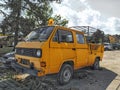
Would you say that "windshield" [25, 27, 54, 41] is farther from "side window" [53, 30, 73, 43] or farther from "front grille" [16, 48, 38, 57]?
"front grille" [16, 48, 38, 57]

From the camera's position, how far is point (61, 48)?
7.79 meters

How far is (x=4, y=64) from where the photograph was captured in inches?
440

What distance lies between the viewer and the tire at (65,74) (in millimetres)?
7977

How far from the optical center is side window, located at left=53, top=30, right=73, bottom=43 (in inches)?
303

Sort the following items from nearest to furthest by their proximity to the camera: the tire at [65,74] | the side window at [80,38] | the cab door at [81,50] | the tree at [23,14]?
1. the tire at [65,74]
2. the cab door at [81,50]
3. the side window at [80,38]
4. the tree at [23,14]

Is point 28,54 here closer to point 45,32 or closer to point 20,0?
point 45,32

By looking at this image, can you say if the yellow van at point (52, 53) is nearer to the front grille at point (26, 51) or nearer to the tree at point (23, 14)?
the front grille at point (26, 51)

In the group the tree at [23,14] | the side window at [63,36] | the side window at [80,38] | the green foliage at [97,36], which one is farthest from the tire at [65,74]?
the tree at [23,14]

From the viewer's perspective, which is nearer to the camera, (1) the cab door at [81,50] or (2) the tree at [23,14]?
(1) the cab door at [81,50]

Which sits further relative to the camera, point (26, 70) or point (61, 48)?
point (61, 48)

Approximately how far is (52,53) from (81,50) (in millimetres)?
2186

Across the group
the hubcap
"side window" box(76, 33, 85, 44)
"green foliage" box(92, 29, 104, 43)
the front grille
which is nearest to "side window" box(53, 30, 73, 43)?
"side window" box(76, 33, 85, 44)

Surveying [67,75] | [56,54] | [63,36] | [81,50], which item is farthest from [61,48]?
[81,50]

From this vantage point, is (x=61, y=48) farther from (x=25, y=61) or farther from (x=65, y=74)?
(x=25, y=61)
